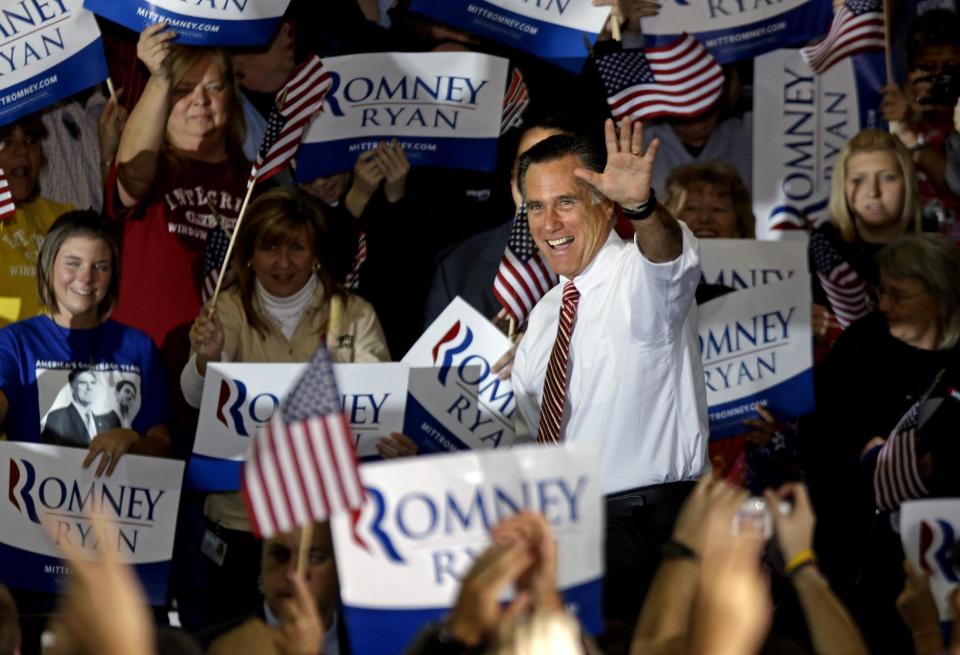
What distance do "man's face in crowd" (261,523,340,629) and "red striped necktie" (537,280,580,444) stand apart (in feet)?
2.51

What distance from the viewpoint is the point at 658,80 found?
6898mm

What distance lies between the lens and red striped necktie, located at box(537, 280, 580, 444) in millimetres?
5078

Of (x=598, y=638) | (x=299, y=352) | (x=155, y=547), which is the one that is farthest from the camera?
(x=299, y=352)

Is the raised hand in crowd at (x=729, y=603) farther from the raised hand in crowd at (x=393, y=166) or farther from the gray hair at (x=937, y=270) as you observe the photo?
the raised hand in crowd at (x=393, y=166)

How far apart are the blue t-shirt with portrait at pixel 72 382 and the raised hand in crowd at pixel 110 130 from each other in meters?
0.93

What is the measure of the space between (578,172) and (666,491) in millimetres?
972

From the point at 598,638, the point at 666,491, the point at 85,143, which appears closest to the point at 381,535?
the point at 598,638

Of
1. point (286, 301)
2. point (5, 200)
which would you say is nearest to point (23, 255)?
point (5, 200)

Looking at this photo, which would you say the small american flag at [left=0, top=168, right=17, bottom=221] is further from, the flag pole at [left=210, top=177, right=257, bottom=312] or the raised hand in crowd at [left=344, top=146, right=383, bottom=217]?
the raised hand in crowd at [left=344, top=146, right=383, bottom=217]

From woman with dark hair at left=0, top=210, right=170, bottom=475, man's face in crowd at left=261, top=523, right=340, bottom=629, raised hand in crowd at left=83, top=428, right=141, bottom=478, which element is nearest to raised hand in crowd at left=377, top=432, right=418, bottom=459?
man's face in crowd at left=261, top=523, right=340, bottom=629

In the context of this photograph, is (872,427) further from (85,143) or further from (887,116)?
(85,143)

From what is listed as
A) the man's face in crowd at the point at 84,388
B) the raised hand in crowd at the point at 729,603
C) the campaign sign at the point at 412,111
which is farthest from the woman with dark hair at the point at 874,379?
the raised hand in crowd at the point at 729,603

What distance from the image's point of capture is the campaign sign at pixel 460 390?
19.7 ft

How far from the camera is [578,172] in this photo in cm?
491
